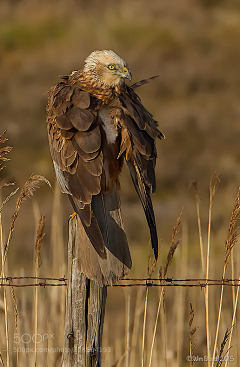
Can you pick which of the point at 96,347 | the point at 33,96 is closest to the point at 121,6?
the point at 33,96

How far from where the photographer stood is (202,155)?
11523 mm

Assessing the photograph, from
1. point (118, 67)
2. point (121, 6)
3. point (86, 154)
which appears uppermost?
point (121, 6)

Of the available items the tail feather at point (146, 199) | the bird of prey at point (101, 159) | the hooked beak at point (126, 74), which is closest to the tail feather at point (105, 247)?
the bird of prey at point (101, 159)

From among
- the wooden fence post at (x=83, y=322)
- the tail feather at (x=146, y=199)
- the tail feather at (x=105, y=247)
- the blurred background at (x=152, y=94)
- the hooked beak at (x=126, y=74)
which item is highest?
the blurred background at (x=152, y=94)

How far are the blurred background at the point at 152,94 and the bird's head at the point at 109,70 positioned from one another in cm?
146

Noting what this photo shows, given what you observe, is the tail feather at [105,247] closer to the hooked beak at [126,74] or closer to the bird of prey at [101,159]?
the bird of prey at [101,159]

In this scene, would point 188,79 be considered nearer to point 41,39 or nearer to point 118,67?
point 41,39

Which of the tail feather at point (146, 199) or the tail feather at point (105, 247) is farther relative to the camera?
the tail feather at point (146, 199)

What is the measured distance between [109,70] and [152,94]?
35.2ft

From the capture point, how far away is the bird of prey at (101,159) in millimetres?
2678

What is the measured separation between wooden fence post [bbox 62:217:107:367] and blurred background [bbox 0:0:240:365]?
4.81 feet

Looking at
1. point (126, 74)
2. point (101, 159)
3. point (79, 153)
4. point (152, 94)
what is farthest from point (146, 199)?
A: point (152, 94)

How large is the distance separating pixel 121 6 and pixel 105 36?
2.55m

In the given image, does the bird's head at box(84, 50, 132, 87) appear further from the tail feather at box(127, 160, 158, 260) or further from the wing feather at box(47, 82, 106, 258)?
the tail feather at box(127, 160, 158, 260)
